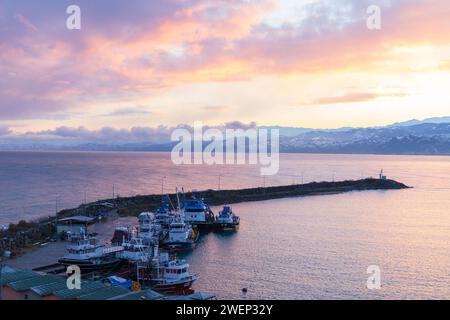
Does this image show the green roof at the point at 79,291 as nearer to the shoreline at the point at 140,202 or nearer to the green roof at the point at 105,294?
the green roof at the point at 105,294

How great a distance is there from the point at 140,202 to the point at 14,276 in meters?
31.0

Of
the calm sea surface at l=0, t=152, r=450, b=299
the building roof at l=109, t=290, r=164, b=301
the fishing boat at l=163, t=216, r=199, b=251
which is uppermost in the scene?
the building roof at l=109, t=290, r=164, b=301

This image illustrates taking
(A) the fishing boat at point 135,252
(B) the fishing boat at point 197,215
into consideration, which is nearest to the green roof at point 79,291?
(A) the fishing boat at point 135,252

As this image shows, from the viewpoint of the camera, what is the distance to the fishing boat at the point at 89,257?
2038 cm

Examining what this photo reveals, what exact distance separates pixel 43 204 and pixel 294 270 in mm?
33782

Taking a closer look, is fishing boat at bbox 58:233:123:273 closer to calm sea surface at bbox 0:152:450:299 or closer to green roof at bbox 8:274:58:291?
calm sea surface at bbox 0:152:450:299

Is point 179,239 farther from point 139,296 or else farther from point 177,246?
point 139,296

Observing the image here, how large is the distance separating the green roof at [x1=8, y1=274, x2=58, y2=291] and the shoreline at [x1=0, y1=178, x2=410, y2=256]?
36.7ft

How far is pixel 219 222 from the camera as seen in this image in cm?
3206

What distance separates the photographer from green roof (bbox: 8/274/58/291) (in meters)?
11.9

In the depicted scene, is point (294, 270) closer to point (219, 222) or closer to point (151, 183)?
point (219, 222)

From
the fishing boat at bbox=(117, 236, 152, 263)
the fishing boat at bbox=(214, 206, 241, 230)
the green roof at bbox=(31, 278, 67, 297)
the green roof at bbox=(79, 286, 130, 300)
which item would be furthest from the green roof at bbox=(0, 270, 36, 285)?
the fishing boat at bbox=(214, 206, 241, 230)

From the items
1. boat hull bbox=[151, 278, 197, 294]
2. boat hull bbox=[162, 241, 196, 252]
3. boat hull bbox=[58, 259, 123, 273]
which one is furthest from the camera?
boat hull bbox=[162, 241, 196, 252]
